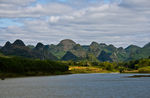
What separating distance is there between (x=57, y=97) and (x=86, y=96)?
29.7 feet

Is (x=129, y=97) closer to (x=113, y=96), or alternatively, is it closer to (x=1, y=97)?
(x=113, y=96)

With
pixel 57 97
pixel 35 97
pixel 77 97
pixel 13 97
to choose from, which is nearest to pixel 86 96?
pixel 77 97

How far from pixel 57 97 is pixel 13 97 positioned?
13574mm

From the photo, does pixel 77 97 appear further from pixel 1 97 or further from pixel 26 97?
pixel 1 97

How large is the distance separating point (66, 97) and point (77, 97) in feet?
11.9

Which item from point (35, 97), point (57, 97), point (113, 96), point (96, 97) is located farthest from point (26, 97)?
point (113, 96)

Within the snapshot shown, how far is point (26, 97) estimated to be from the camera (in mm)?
80000

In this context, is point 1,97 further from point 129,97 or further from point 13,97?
point 129,97

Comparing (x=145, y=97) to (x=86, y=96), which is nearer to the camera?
(x=145, y=97)

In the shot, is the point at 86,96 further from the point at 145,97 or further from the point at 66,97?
the point at 145,97

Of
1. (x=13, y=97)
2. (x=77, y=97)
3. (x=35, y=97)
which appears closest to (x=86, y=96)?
(x=77, y=97)

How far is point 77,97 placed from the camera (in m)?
78.6

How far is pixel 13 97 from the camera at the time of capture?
7962 centimetres

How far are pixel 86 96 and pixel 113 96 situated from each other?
8360 mm
